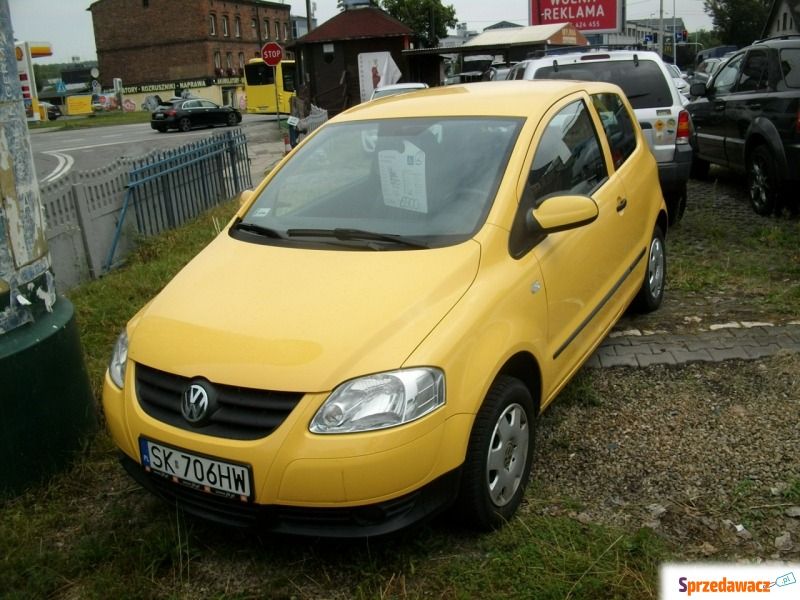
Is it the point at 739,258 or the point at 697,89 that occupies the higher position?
the point at 697,89

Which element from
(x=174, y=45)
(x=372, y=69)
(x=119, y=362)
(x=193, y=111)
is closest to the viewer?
(x=119, y=362)

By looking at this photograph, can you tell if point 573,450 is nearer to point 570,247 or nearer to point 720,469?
point 720,469

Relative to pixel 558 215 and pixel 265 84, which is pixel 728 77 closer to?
pixel 558 215

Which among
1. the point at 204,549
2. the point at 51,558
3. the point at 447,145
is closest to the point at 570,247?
the point at 447,145

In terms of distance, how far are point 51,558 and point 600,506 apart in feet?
7.62

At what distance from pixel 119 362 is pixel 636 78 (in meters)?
6.35

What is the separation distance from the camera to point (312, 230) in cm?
372

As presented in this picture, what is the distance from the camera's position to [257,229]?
392 cm

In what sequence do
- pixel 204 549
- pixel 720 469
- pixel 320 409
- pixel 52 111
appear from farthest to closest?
pixel 52 111 → pixel 720 469 → pixel 204 549 → pixel 320 409

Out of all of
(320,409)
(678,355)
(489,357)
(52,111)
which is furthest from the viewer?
(52,111)

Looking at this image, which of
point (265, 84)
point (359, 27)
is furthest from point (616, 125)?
point (265, 84)

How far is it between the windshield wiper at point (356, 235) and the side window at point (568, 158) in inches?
26.0

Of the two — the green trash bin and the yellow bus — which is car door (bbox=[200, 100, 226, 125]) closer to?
the yellow bus

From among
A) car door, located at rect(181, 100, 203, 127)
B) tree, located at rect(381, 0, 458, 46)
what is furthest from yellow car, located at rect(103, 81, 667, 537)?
tree, located at rect(381, 0, 458, 46)
